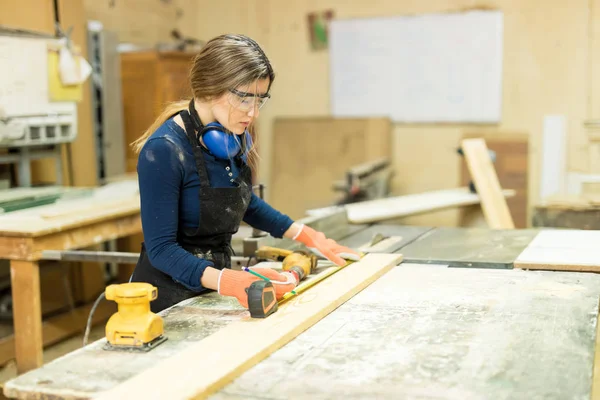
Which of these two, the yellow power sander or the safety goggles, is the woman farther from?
the yellow power sander

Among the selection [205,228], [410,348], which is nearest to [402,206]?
[205,228]

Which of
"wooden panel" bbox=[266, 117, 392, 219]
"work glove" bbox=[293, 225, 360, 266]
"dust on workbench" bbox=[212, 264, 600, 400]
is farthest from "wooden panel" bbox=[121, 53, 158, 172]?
"dust on workbench" bbox=[212, 264, 600, 400]

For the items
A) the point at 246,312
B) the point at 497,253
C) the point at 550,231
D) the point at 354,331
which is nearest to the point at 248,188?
the point at 246,312

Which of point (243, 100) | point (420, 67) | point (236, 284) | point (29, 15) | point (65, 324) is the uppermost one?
point (29, 15)

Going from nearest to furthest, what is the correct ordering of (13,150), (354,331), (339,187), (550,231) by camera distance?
(354,331) < (550,231) < (13,150) < (339,187)

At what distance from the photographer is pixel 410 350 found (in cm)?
148

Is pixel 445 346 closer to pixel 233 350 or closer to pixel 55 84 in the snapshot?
pixel 233 350

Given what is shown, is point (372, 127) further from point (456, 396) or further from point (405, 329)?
point (456, 396)

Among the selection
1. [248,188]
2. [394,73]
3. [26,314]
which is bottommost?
[26,314]

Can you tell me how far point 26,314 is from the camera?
299 centimetres

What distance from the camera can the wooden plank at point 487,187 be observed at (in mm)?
4027

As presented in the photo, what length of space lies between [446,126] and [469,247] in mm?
3508

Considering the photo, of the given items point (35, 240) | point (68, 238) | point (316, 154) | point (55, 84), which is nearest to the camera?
point (35, 240)

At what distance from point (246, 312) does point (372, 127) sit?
4.42 meters
